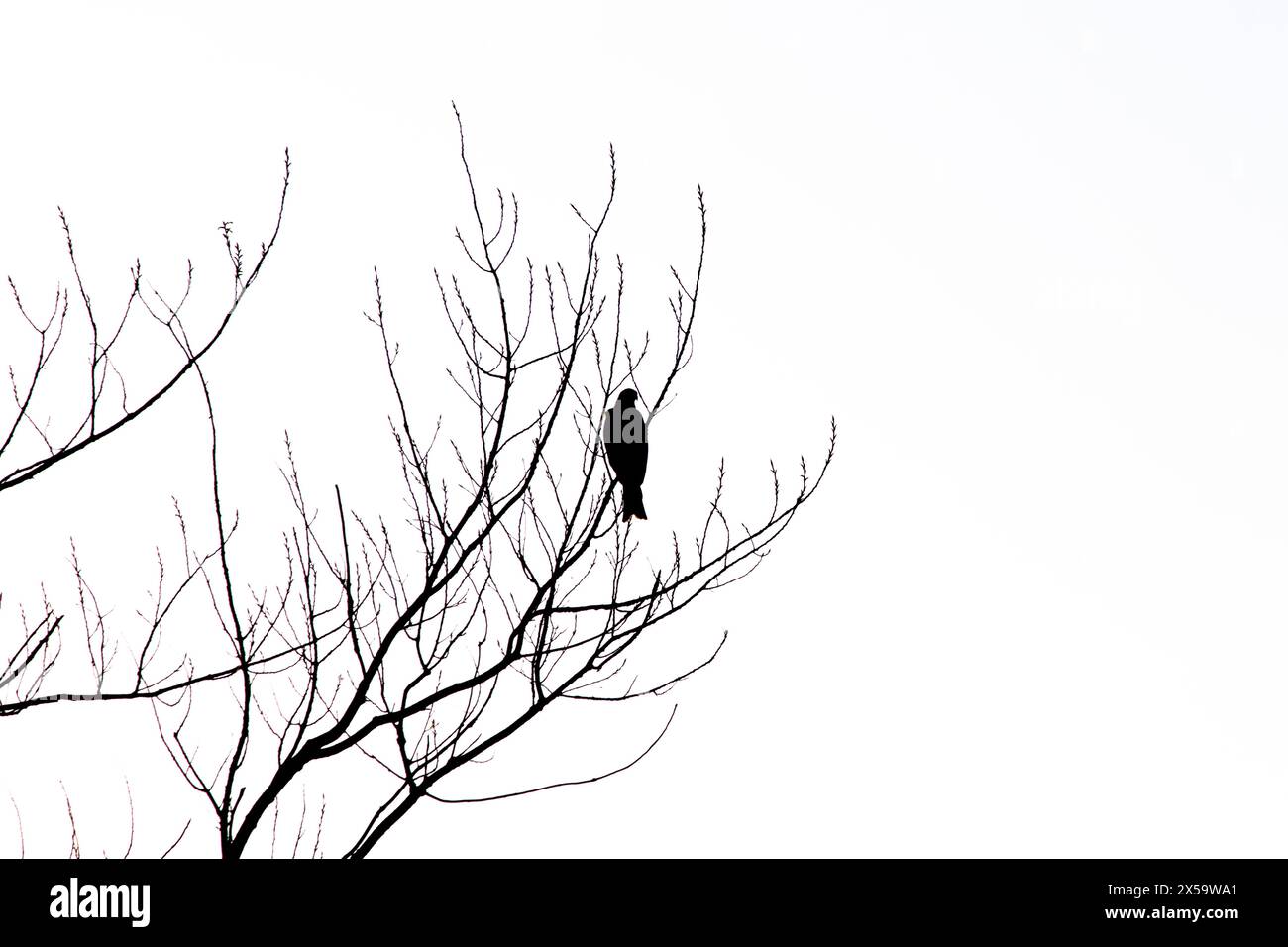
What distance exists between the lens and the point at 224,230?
11.9ft

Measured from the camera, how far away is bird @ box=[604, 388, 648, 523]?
381 cm

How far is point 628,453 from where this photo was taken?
5098 mm

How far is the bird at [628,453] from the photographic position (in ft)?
12.5
